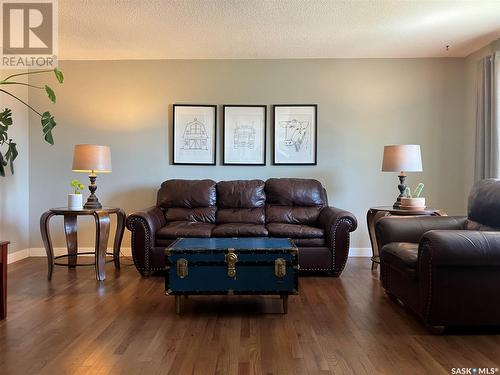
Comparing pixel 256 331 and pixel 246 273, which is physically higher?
pixel 246 273

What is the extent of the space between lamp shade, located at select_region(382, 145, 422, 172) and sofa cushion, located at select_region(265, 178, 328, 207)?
81 centimetres

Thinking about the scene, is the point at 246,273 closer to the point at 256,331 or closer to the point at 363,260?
the point at 256,331

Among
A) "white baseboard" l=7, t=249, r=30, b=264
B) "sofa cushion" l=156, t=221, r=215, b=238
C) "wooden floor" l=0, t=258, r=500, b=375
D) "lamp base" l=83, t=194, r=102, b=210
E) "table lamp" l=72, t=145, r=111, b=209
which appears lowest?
"wooden floor" l=0, t=258, r=500, b=375

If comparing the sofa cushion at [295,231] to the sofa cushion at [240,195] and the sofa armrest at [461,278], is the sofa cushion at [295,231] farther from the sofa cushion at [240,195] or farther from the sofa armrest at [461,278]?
the sofa armrest at [461,278]

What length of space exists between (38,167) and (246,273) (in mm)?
3441

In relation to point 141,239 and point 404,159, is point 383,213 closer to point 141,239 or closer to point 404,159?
point 404,159

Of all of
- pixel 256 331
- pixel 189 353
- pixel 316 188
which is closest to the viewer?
pixel 189 353

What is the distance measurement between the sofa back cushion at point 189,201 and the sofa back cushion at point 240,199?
10 centimetres

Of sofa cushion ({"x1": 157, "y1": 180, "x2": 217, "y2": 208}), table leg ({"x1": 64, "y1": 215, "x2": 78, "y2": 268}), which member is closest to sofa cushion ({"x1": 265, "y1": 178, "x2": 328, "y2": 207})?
sofa cushion ({"x1": 157, "y1": 180, "x2": 217, "y2": 208})

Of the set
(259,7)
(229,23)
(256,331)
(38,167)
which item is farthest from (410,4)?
(38,167)

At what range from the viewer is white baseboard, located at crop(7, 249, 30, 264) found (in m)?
4.28

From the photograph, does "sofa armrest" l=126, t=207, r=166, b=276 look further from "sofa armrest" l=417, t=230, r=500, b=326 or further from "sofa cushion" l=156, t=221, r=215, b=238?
"sofa armrest" l=417, t=230, r=500, b=326

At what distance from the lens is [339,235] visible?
3.64 meters

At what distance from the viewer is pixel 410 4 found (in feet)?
10.3
